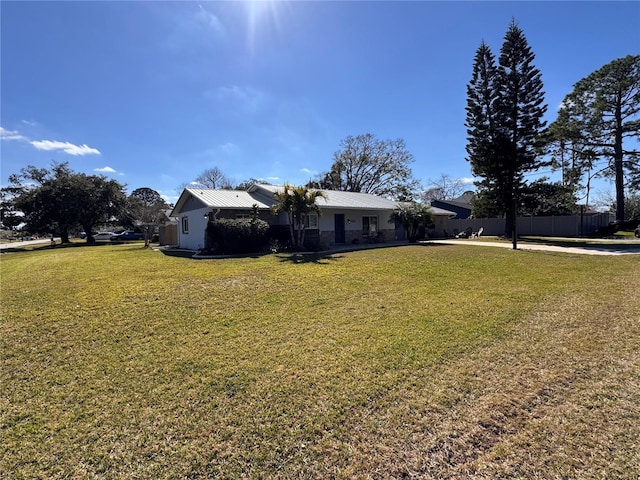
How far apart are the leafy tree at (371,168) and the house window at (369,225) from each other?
1882 cm

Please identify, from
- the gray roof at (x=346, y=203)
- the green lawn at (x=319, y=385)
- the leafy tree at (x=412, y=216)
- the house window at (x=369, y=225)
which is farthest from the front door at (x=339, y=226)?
the green lawn at (x=319, y=385)

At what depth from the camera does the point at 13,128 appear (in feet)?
48.4

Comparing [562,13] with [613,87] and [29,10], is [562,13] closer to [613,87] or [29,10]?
[29,10]

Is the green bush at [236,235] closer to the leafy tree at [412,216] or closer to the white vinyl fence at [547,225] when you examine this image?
the leafy tree at [412,216]

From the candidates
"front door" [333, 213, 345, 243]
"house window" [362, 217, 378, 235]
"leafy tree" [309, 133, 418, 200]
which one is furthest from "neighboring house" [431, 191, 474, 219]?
"front door" [333, 213, 345, 243]

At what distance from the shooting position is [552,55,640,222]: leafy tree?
27.3 metres

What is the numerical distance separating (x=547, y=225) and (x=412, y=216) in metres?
17.4

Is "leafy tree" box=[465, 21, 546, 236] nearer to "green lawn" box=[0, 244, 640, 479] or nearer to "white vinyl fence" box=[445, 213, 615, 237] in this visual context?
"white vinyl fence" box=[445, 213, 615, 237]

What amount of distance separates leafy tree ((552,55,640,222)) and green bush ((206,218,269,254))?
29.5 meters

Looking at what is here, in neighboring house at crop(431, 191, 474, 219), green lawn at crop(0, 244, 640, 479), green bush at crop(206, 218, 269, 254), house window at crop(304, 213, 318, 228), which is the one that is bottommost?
green lawn at crop(0, 244, 640, 479)

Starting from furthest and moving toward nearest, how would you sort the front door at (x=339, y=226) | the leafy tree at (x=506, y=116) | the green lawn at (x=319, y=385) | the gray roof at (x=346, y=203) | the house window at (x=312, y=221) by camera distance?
the leafy tree at (x=506, y=116) < the front door at (x=339, y=226) < the gray roof at (x=346, y=203) < the house window at (x=312, y=221) < the green lawn at (x=319, y=385)

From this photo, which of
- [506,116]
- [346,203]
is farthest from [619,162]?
[346,203]

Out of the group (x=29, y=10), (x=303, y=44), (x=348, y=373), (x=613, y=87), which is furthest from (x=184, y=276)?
(x=613, y=87)

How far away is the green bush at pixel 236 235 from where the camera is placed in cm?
1538
